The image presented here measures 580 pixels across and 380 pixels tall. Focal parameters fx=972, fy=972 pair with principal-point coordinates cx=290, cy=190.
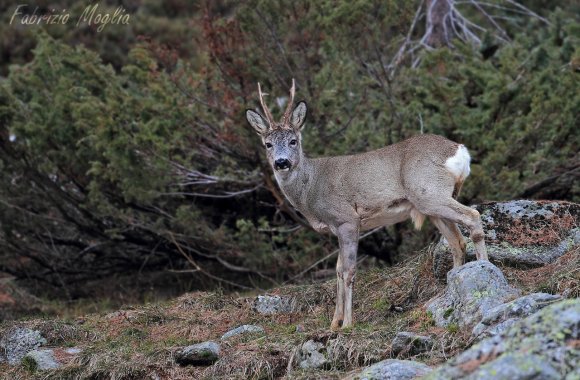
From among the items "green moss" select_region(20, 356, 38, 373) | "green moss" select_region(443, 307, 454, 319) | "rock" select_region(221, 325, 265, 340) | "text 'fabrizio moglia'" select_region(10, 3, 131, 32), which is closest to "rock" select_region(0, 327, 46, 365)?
"green moss" select_region(20, 356, 38, 373)

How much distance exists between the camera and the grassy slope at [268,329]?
6.63m

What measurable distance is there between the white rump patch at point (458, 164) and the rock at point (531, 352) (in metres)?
3.38

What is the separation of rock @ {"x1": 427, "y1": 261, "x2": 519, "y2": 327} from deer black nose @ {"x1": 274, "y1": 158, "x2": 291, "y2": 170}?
178 cm

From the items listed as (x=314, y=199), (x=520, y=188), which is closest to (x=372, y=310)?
(x=314, y=199)

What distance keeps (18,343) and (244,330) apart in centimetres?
193

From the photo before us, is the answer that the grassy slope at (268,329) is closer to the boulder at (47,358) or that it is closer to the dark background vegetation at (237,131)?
the boulder at (47,358)

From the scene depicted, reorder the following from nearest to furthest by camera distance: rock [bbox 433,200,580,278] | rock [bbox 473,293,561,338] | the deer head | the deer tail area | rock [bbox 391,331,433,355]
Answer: rock [bbox 473,293,561,338], rock [bbox 391,331,433,355], the deer tail area, rock [bbox 433,200,580,278], the deer head

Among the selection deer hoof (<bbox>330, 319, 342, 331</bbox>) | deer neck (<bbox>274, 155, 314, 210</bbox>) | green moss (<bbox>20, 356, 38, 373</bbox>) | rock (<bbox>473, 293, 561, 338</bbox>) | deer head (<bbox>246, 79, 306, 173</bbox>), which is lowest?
deer hoof (<bbox>330, 319, 342, 331</bbox>)

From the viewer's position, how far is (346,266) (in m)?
8.05

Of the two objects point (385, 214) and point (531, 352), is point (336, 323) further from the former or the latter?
point (531, 352)

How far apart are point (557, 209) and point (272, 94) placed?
409 cm

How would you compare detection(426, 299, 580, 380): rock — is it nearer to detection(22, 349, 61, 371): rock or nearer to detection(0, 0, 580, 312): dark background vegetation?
detection(22, 349, 61, 371): rock

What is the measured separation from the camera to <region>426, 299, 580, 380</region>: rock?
4145 millimetres

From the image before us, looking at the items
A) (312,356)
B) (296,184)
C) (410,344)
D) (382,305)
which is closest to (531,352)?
(410,344)
